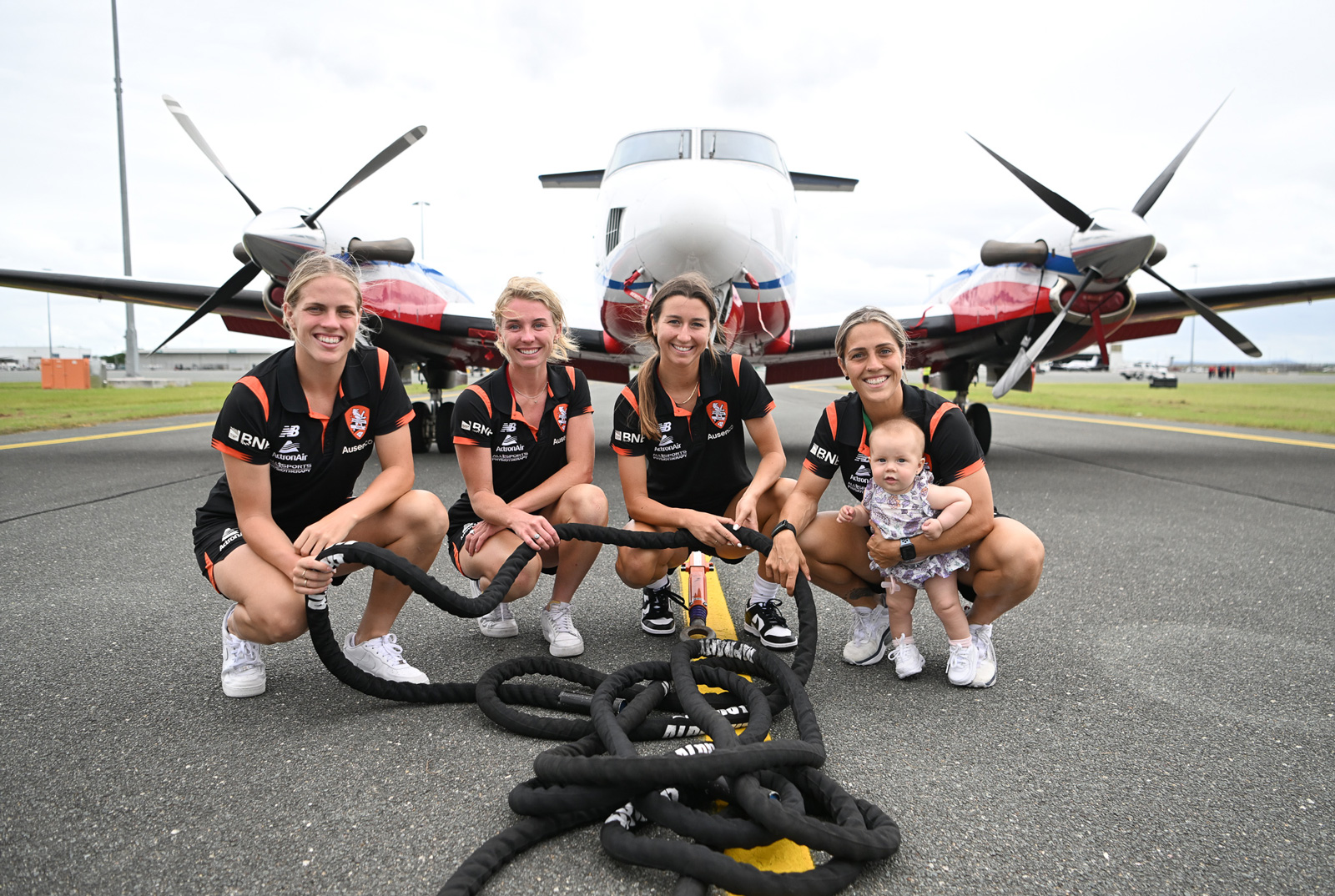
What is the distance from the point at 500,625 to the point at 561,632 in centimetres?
36

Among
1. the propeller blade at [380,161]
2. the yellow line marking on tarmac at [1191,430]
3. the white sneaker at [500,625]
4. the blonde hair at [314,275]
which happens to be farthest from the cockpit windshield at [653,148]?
the yellow line marking on tarmac at [1191,430]

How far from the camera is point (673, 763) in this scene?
1.67 metres

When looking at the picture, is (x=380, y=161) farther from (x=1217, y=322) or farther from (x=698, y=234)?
(x=1217, y=322)

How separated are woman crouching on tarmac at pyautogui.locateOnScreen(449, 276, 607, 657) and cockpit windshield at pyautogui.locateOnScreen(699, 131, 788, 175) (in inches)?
207

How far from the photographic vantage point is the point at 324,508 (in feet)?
9.37

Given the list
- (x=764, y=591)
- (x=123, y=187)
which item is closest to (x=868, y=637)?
(x=764, y=591)

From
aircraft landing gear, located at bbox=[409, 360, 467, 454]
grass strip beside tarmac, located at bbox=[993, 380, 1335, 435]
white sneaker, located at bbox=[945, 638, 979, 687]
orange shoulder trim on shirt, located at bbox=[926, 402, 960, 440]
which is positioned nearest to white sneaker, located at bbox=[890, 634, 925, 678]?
white sneaker, located at bbox=[945, 638, 979, 687]

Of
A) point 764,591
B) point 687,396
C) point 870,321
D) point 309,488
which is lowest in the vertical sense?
point 764,591

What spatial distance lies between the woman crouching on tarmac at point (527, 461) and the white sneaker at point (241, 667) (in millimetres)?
834

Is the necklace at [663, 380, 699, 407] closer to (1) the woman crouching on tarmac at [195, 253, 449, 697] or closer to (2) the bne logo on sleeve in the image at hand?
(1) the woman crouching on tarmac at [195, 253, 449, 697]

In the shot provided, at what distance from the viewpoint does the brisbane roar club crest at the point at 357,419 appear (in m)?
2.74

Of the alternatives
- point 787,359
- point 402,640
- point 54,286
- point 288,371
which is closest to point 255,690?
point 402,640

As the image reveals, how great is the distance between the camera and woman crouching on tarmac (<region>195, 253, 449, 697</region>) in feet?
8.12

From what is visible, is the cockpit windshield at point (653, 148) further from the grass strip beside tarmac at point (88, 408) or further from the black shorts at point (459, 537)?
the grass strip beside tarmac at point (88, 408)
